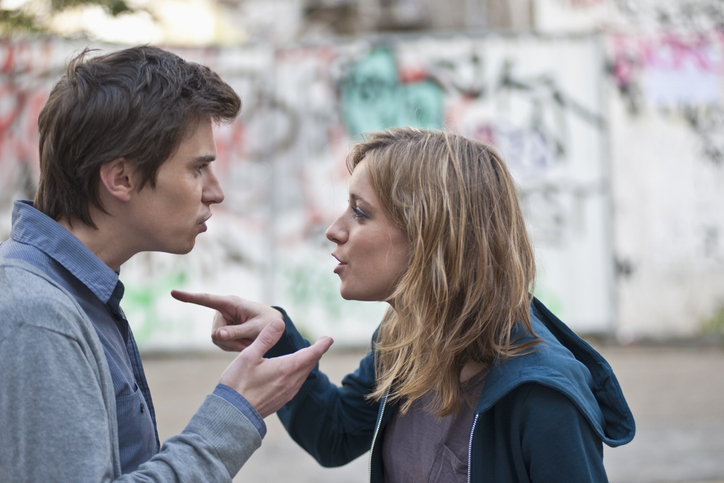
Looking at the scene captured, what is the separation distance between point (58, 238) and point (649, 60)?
677 cm

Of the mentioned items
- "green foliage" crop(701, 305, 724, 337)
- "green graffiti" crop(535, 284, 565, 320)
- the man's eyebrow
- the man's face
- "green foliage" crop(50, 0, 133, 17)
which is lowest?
"green foliage" crop(701, 305, 724, 337)

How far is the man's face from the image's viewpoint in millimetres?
1750

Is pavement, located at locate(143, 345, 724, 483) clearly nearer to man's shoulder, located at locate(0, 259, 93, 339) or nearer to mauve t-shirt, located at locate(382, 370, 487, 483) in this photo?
mauve t-shirt, located at locate(382, 370, 487, 483)

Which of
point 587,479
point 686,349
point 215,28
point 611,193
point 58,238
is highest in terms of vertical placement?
point 215,28

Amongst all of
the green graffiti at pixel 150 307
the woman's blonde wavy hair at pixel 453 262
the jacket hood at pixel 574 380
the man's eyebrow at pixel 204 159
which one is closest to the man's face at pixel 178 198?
the man's eyebrow at pixel 204 159

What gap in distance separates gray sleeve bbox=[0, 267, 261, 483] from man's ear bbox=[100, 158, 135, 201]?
33 centimetres

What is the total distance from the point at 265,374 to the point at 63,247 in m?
0.55

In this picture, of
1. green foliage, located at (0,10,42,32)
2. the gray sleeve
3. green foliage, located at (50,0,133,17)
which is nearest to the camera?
the gray sleeve

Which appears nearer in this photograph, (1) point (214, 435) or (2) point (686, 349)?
(1) point (214, 435)

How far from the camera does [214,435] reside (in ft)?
4.85

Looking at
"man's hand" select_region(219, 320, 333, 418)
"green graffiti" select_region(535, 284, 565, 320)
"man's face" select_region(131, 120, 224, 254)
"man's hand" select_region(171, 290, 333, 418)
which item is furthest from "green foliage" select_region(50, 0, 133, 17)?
"green graffiti" select_region(535, 284, 565, 320)

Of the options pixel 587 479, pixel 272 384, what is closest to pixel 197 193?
pixel 272 384

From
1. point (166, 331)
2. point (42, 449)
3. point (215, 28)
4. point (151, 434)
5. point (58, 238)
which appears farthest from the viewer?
point (215, 28)

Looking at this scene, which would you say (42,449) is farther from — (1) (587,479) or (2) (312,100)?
(2) (312,100)
